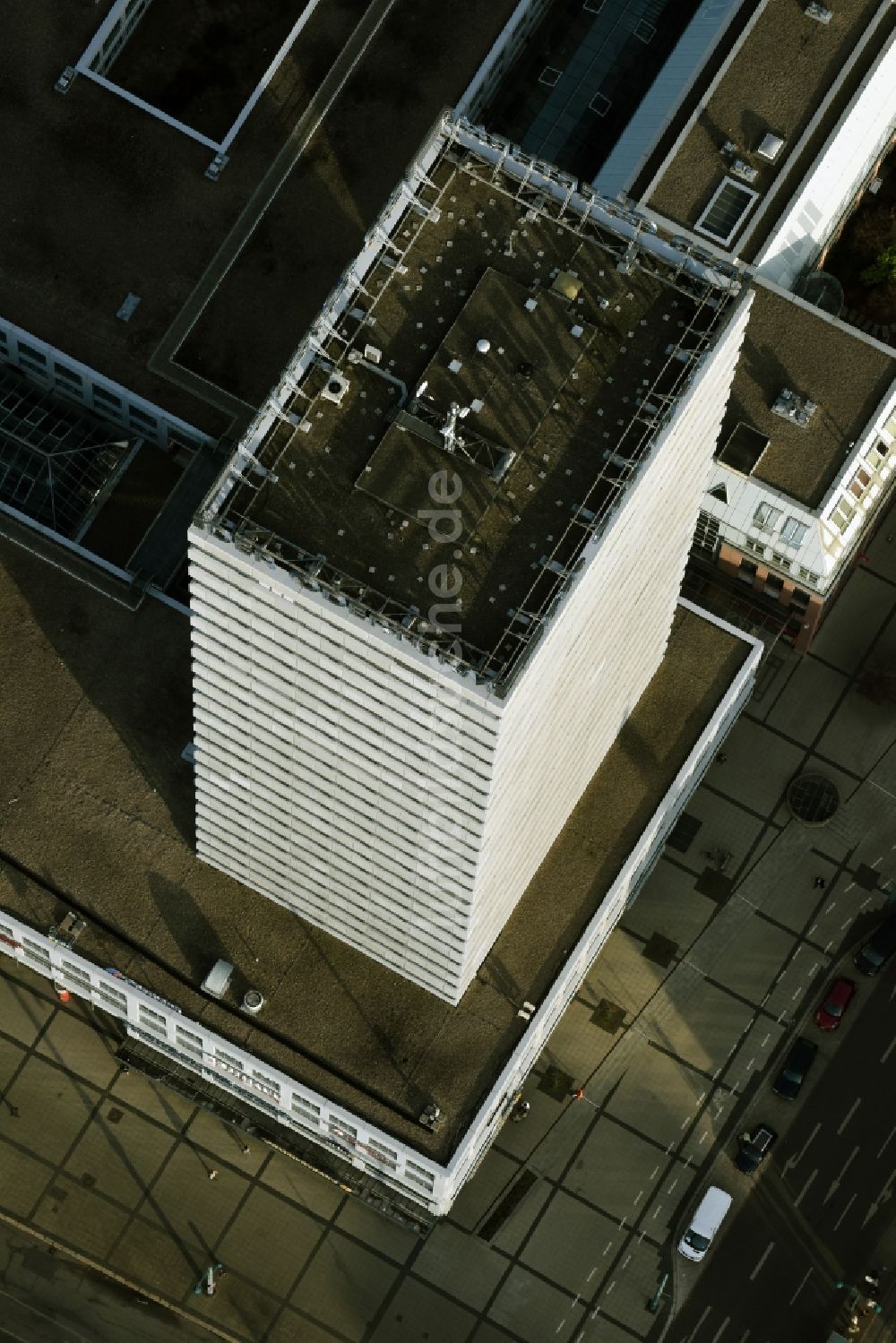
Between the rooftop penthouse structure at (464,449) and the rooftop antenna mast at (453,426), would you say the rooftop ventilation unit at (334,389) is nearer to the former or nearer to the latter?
the rooftop penthouse structure at (464,449)

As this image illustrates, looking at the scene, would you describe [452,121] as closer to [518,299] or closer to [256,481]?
[518,299]

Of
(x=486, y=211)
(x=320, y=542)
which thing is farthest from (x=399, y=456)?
(x=486, y=211)

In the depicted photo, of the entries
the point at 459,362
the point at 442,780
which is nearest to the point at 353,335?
the point at 459,362

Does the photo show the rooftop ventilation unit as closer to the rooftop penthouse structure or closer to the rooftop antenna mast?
the rooftop penthouse structure

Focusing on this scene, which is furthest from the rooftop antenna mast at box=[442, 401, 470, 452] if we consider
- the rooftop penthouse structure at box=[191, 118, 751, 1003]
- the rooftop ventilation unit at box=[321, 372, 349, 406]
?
the rooftop ventilation unit at box=[321, 372, 349, 406]

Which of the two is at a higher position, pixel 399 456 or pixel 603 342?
pixel 603 342

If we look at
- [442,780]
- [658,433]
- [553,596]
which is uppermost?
[658,433]

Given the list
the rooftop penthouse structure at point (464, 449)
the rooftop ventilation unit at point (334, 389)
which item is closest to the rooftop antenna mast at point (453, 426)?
the rooftop penthouse structure at point (464, 449)
